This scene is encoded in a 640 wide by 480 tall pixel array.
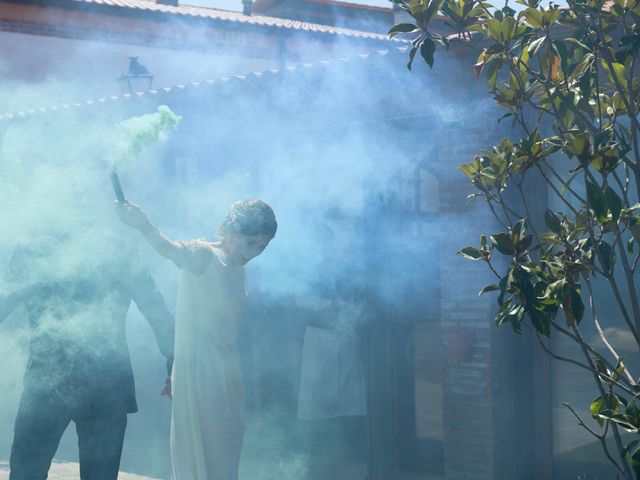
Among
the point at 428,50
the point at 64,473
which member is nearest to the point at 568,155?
the point at 428,50

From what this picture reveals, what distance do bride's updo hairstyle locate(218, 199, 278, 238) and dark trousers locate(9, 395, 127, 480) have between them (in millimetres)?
1631

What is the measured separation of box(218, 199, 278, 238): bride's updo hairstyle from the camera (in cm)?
540

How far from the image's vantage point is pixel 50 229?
6.44 meters

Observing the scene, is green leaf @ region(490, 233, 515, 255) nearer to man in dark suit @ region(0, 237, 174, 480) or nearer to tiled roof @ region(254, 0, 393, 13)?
man in dark suit @ region(0, 237, 174, 480)

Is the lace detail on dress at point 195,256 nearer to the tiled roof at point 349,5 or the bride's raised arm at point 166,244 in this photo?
the bride's raised arm at point 166,244

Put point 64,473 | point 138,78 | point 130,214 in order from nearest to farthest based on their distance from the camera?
point 130,214
point 64,473
point 138,78

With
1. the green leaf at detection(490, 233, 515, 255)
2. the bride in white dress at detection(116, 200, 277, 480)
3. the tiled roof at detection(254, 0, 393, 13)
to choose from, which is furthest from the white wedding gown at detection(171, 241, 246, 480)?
the tiled roof at detection(254, 0, 393, 13)

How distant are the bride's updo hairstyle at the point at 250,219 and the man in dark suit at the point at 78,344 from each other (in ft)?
3.35

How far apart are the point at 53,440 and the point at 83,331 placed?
0.70m

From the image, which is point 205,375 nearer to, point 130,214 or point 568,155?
point 130,214

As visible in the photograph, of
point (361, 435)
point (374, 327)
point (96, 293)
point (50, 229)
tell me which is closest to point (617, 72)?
point (96, 293)

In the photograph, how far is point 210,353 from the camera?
5.40m

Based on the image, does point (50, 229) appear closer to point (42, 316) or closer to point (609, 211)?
point (42, 316)

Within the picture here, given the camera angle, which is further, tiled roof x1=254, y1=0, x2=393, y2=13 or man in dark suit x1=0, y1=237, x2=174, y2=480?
tiled roof x1=254, y1=0, x2=393, y2=13
